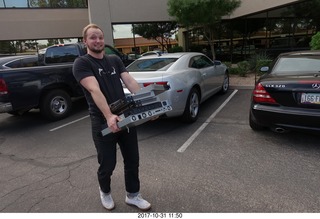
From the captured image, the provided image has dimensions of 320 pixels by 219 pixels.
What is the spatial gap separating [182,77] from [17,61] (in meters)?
4.39

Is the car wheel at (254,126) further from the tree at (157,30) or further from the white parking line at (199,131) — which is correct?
the tree at (157,30)

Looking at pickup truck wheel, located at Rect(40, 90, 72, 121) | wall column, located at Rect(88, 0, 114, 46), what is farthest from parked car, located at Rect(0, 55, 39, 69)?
wall column, located at Rect(88, 0, 114, 46)

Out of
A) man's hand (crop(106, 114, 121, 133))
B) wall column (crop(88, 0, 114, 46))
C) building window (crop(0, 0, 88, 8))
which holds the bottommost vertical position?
man's hand (crop(106, 114, 121, 133))

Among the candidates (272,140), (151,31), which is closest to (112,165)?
(272,140)

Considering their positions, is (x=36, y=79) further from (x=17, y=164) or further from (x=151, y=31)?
(x=151, y=31)

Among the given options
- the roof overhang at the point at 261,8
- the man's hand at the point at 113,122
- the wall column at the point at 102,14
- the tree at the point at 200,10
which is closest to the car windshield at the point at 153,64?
the man's hand at the point at 113,122

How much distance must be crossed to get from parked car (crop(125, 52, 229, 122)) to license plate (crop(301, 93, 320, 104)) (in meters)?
1.98

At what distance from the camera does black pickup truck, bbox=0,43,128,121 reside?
504cm

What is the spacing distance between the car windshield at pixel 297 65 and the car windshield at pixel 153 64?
6.73 feet

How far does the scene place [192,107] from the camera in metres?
5.14

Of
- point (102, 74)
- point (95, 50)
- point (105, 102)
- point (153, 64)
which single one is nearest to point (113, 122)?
point (105, 102)

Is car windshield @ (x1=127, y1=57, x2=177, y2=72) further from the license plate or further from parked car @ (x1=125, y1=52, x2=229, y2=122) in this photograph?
the license plate

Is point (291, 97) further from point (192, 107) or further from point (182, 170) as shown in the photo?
point (192, 107)

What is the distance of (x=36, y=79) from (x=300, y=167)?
17.3 feet
